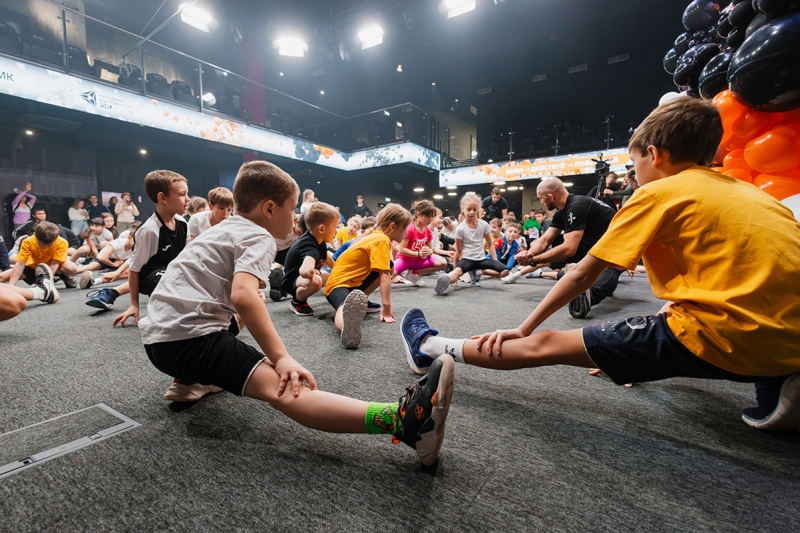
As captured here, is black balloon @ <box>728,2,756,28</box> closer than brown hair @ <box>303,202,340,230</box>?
Yes

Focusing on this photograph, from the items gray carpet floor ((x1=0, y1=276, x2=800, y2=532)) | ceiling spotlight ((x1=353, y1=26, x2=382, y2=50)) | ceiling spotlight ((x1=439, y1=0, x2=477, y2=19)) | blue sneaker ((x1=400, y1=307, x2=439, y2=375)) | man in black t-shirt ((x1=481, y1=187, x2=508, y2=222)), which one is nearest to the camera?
gray carpet floor ((x1=0, y1=276, x2=800, y2=532))

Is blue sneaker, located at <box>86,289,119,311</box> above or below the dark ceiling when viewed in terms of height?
below

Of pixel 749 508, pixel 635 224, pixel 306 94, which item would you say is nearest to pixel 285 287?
pixel 635 224

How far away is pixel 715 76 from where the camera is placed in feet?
7.91

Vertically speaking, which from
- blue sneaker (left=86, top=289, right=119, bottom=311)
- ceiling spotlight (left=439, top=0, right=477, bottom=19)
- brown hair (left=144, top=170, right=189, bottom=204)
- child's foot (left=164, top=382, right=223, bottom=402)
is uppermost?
ceiling spotlight (left=439, top=0, right=477, bottom=19)

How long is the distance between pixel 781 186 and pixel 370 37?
10243 mm

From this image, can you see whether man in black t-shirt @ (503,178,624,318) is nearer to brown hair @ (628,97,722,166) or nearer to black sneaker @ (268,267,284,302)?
brown hair @ (628,97,722,166)

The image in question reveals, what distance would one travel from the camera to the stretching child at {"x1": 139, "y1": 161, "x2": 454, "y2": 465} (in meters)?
0.86

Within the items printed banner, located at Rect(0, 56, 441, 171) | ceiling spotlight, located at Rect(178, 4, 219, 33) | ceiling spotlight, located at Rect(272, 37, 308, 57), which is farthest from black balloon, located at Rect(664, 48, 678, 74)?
ceiling spotlight, located at Rect(178, 4, 219, 33)

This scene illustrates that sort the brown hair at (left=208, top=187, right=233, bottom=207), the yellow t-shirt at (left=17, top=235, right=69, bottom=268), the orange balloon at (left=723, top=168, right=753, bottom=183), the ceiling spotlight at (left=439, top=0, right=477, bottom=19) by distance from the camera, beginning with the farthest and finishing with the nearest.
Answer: the ceiling spotlight at (left=439, top=0, right=477, bottom=19) → the yellow t-shirt at (left=17, top=235, right=69, bottom=268) → the brown hair at (left=208, top=187, right=233, bottom=207) → the orange balloon at (left=723, top=168, right=753, bottom=183)

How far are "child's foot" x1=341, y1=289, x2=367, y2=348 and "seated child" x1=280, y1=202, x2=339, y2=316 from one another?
2.45ft

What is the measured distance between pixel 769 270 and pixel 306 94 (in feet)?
53.1

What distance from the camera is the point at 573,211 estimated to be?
2902 mm

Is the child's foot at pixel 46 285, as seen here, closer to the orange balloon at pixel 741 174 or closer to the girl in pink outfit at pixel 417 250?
the girl in pink outfit at pixel 417 250
